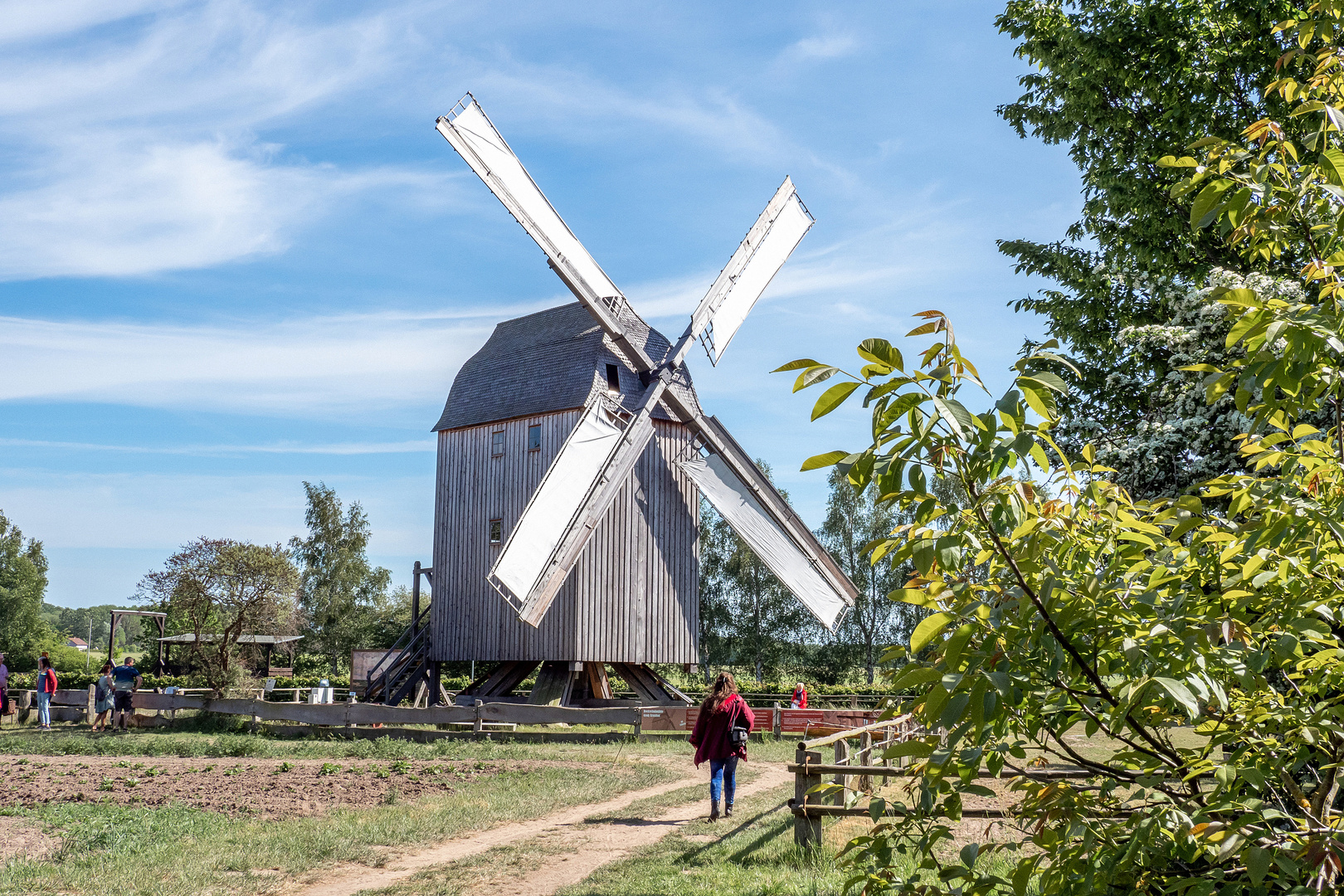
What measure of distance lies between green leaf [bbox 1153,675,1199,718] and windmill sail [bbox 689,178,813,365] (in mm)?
19661

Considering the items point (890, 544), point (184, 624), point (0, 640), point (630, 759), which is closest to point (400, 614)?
point (184, 624)

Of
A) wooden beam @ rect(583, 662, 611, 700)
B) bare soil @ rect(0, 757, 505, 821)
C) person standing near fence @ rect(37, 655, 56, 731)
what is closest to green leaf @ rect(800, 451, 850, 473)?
bare soil @ rect(0, 757, 505, 821)

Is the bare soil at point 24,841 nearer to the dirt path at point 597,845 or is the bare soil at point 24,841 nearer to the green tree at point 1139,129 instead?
the dirt path at point 597,845

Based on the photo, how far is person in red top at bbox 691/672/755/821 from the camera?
389 inches

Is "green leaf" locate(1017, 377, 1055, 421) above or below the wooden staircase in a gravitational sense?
above

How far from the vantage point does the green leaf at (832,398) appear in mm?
1853

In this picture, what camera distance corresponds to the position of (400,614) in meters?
44.8

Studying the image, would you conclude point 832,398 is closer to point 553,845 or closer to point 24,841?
point 553,845

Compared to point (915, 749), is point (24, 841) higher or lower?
lower

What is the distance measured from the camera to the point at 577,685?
20969 mm

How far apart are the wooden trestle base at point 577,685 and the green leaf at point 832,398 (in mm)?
18651

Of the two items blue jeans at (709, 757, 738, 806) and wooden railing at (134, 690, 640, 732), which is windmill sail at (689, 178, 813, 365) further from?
blue jeans at (709, 757, 738, 806)

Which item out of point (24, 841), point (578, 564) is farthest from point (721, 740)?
point (578, 564)

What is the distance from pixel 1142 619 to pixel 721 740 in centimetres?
818
